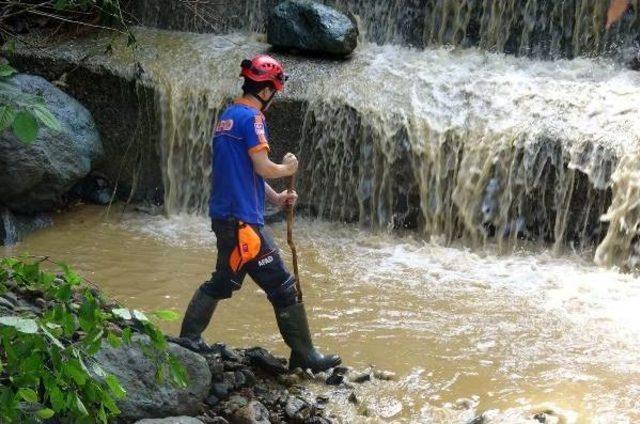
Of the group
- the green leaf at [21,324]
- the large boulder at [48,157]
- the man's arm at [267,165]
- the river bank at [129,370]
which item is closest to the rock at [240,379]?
the river bank at [129,370]

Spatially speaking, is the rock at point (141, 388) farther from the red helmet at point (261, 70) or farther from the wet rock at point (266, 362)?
the red helmet at point (261, 70)

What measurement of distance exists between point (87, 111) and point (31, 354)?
624 centimetres

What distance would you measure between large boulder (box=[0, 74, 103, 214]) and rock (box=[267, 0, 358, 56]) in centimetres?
207

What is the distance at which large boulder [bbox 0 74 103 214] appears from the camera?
307 inches

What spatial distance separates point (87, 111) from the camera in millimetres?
8727

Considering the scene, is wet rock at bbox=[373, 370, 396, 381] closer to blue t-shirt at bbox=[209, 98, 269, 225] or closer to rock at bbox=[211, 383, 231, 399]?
rock at bbox=[211, 383, 231, 399]

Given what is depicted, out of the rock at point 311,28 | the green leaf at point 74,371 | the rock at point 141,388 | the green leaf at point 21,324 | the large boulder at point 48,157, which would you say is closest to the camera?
the green leaf at point 21,324

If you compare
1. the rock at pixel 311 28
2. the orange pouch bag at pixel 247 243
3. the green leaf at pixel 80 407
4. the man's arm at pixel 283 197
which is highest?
the rock at pixel 311 28

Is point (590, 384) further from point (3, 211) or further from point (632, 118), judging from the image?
point (3, 211)

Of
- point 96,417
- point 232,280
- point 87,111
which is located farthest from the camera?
point 87,111

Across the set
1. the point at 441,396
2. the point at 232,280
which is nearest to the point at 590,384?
the point at 441,396

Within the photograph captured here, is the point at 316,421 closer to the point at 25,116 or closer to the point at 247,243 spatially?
the point at 247,243

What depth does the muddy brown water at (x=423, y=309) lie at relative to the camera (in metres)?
4.93

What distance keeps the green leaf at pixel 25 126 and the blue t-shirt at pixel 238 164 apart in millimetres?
1867
